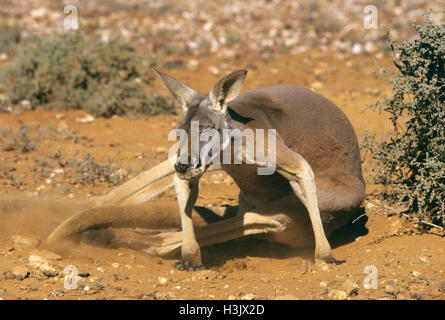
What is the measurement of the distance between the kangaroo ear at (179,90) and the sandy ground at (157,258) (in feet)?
4.17

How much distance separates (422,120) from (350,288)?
1.96 m

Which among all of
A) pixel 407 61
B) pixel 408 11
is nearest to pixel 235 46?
pixel 408 11

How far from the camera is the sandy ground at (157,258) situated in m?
4.29

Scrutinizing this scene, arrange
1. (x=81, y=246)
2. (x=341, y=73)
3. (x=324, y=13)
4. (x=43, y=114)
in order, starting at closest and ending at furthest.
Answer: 1. (x=81, y=246)
2. (x=43, y=114)
3. (x=341, y=73)
4. (x=324, y=13)

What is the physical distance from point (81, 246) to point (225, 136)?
1613mm

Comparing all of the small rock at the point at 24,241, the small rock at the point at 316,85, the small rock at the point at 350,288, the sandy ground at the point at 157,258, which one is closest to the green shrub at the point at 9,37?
the sandy ground at the point at 157,258

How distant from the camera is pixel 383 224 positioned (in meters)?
5.79

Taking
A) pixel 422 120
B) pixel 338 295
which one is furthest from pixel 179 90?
pixel 422 120

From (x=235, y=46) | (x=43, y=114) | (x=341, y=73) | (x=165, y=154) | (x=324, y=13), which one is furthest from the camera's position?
(x=324, y=13)

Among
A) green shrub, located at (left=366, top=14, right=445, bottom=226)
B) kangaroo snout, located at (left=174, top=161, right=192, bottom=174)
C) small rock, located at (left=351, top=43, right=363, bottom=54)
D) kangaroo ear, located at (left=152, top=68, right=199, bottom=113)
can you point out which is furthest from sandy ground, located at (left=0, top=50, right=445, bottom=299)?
small rock, located at (left=351, top=43, right=363, bottom=54)

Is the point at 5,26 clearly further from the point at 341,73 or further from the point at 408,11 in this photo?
the point at 408,11

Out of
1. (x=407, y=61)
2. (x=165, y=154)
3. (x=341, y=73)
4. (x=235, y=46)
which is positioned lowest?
(x=165, y=154)

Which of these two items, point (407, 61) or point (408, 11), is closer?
point (407, 61)

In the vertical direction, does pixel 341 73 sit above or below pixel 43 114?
above
